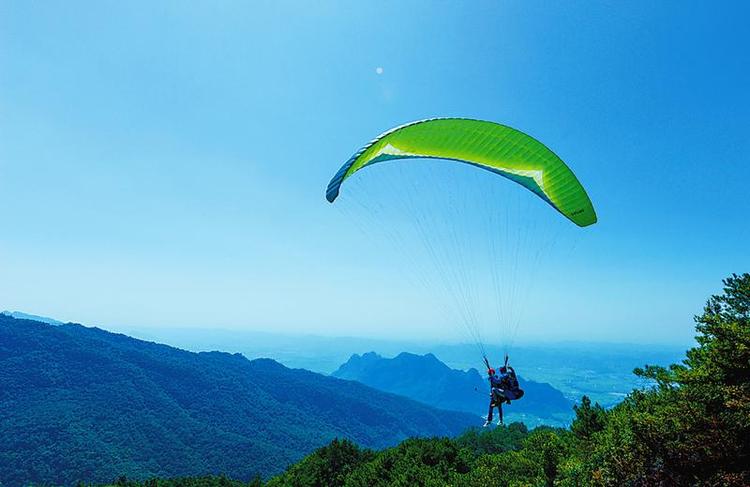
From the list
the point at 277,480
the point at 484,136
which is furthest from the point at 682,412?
the point at 277,480

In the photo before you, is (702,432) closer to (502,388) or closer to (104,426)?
(502,388)

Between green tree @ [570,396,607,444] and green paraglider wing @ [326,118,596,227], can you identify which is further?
green tree @ [570,396,607,444]

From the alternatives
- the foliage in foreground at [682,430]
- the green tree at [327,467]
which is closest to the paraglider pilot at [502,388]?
the foliage in foreground at [682,430]

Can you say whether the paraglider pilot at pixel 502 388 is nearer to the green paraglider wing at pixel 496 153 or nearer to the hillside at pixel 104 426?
the green paraglider wing at pixel 496 153

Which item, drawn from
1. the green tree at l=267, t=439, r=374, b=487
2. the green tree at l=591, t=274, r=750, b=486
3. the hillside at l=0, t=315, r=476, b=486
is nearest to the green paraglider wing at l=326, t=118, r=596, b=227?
the green tree at l=591, t=274, r=750, b=486

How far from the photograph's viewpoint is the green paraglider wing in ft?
39.0

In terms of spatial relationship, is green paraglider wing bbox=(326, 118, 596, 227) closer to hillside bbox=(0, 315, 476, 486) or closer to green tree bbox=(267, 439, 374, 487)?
green tree bbox=(267, 439, 374, 487)

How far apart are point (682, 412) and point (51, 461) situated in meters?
164

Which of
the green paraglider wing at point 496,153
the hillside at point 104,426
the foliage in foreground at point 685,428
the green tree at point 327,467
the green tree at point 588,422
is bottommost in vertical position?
the hillside at point 104,426

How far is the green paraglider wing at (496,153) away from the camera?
11.9 meters

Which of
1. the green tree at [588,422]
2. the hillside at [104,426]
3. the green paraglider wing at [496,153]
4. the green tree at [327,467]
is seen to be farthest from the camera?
the hillside at [104,426]

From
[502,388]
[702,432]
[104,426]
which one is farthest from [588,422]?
[104,426]

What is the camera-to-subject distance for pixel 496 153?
13008 millimetres

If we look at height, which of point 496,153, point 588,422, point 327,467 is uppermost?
point 496,153
